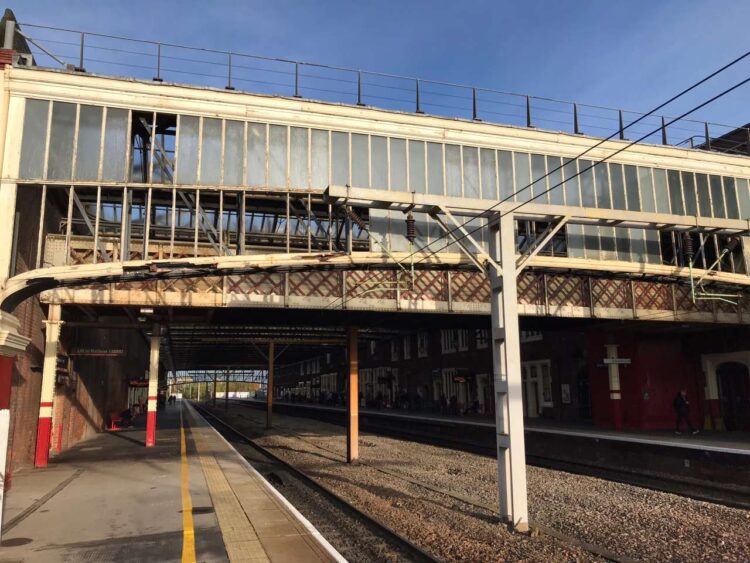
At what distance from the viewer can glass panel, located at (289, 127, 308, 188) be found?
55.3 ft

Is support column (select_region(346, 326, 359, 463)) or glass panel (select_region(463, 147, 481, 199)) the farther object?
glass panel (select_region(463, 147, 481, 199))

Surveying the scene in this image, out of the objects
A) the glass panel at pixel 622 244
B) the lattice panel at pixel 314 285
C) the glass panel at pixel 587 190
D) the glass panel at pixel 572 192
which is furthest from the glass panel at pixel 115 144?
the glass panel at pixel 622 244

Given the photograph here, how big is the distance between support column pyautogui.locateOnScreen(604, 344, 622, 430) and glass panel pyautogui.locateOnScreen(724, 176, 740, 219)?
676 cm

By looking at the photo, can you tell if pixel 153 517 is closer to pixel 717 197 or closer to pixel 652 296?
pixel 652 296

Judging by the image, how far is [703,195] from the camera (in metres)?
21.6

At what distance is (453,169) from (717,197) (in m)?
11.1

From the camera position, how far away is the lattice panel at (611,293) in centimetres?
1970

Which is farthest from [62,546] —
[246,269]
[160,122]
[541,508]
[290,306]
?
[160,122]

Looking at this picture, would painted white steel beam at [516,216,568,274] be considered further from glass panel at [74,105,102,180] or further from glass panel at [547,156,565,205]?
glass panel at [74,105,102,180]

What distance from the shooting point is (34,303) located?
51.8ft

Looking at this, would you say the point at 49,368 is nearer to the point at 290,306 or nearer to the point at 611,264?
the point at 290,306

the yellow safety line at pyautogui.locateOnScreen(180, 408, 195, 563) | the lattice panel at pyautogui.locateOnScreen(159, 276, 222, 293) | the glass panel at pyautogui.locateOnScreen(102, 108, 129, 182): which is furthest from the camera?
the lattice panel at pyautogui.locateOnScreen(159, 276, 222, 293)

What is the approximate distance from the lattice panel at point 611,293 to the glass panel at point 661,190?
325 centimetres

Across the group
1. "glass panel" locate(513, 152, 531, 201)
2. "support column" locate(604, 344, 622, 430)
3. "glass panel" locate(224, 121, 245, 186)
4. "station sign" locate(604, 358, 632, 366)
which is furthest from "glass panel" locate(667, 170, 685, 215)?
"glass panel" locate(224, 121, 245, 186)
